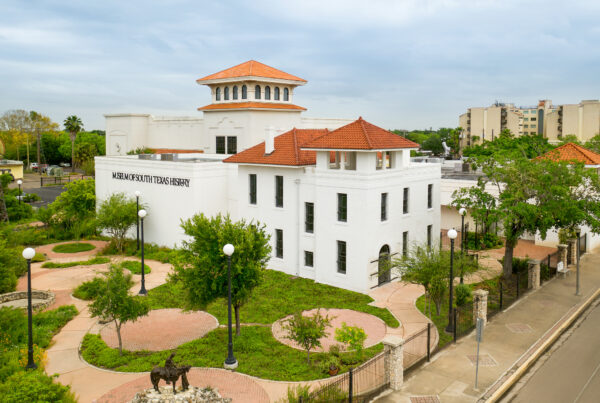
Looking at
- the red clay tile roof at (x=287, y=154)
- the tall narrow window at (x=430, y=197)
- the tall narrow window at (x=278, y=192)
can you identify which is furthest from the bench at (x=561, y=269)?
the tall narrow window at (x=278, y=192)

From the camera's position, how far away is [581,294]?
26797 millimetres

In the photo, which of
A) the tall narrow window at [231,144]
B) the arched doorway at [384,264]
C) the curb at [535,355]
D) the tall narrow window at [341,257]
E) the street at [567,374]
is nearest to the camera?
the curb at [535,355]

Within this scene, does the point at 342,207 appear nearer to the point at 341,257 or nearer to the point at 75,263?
the point at 341,257

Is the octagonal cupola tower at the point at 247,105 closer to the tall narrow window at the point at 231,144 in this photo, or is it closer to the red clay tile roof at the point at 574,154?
the tall narrow window at the point at 231,144

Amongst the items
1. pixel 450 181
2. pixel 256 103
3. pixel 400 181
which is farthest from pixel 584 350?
pixel 256 103

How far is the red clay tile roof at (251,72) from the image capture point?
47.6 metres

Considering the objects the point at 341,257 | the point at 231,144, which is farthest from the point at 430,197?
the point at 231,144

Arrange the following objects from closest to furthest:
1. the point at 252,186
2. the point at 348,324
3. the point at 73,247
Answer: the point at 348,324 → the point at 252,186 → the point at 73,247

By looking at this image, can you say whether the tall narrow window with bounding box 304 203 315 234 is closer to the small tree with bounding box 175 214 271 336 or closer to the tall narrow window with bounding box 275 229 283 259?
the tall narrow window with bounding box 275 229 283 259

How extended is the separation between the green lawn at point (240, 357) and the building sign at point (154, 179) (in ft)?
53.9

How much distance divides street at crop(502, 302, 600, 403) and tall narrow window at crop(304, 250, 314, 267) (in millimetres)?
14050

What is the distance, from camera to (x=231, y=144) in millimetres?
47531

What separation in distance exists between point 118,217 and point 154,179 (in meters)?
4.00

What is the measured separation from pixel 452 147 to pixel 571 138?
4787 centimetres
